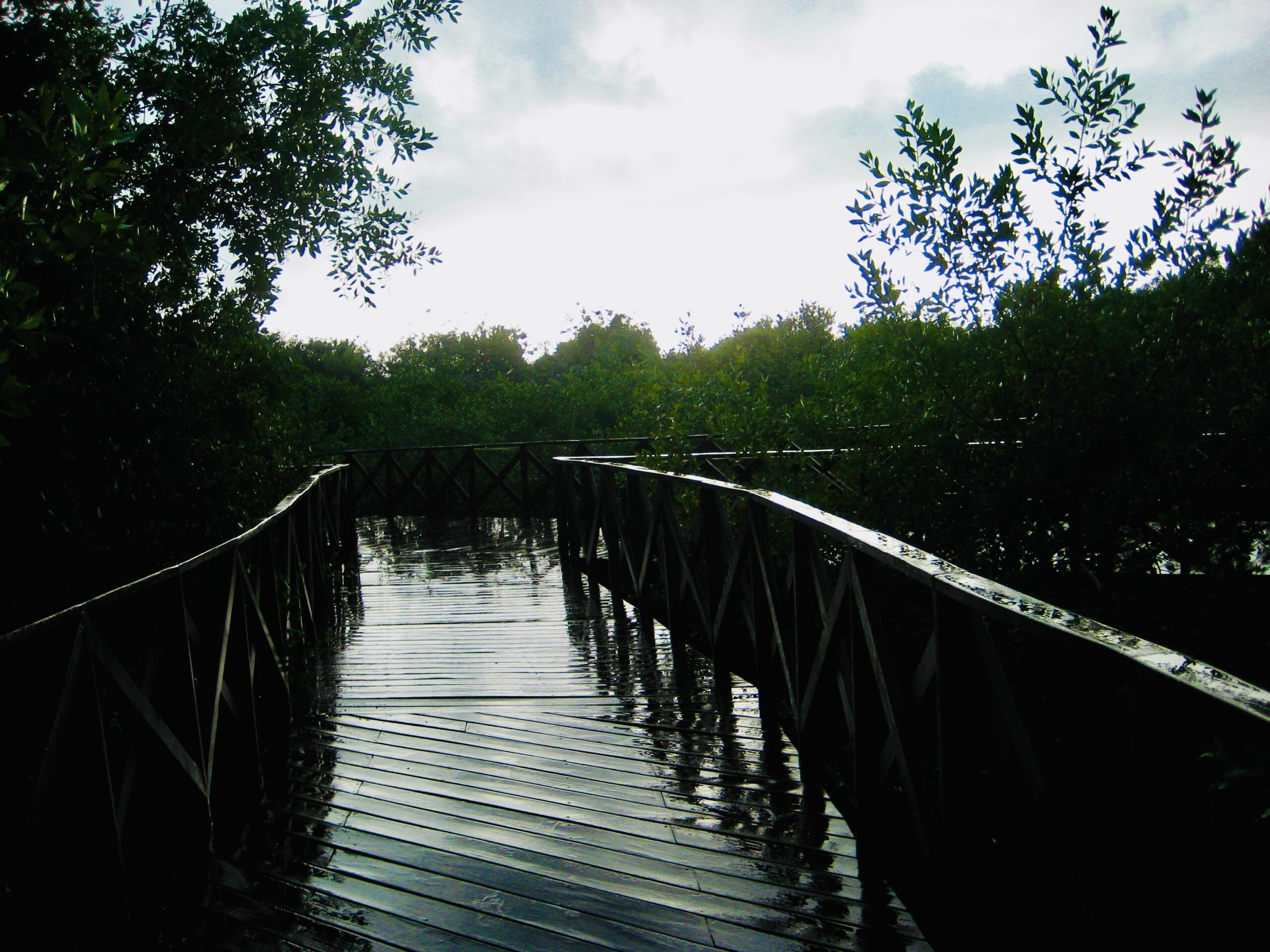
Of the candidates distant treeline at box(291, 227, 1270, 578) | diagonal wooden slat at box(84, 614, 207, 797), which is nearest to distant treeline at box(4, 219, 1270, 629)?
distant treeline at box(291, 227, 1270, 578)

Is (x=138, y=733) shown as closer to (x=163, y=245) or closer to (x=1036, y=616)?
(x=1036, y=616)

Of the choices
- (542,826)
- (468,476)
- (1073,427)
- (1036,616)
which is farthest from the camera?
(468,476)

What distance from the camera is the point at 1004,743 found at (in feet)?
5.70

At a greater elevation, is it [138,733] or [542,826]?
[138,733]

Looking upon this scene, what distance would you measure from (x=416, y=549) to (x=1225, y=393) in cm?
816

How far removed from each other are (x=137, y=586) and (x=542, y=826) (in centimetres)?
136

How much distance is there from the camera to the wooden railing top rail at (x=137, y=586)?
1.96 metres

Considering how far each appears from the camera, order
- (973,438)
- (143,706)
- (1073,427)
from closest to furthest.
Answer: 1. (143,706)
2. (1073,427)
3. (973,438)

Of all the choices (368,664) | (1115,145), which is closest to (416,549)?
(368,664)

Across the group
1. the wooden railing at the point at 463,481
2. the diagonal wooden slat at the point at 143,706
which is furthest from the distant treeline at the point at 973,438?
the wooden railing at the point at 463,481

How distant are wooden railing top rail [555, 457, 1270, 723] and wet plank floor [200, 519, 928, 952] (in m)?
0.87

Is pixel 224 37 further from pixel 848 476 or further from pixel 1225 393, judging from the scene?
pixel 1225 393

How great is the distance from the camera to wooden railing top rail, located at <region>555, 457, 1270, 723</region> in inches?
44.4

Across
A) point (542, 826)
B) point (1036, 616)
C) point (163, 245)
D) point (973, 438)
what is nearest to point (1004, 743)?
point (1036, 616)
